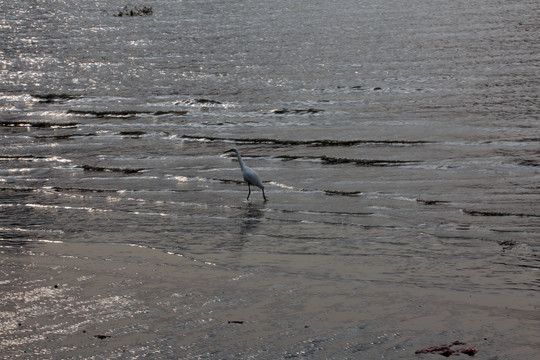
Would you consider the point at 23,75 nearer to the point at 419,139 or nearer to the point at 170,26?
the point at 170,26

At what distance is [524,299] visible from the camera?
8.30 metres

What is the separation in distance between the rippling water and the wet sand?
34cm

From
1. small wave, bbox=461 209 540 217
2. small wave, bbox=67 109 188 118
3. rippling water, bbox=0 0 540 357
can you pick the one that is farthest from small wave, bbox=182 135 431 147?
small wave, bbox=461 209 540 217

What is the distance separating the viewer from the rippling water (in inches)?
417

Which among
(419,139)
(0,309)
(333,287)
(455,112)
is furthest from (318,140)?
(0,309)

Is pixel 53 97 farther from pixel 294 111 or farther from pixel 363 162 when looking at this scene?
pixel 363 162

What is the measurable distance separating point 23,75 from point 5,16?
80.5 ft

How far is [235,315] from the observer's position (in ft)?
26.1

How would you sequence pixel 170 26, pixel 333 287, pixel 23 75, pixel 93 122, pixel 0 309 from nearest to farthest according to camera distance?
pixel 0 309
pixel 333 287
pixel 93 122
pixel 23 75
pixel 170 26

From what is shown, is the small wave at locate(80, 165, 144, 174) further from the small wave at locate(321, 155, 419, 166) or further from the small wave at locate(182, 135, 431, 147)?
the small wave at locate(321, 155, 419, 166)

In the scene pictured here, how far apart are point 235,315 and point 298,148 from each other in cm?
971

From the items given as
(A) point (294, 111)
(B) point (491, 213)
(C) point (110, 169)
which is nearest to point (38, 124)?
(C) point (110, 169)

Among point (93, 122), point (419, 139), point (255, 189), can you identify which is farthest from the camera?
point (93, 122)

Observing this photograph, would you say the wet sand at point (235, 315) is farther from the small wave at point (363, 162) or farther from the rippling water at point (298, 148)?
the small wave at point (363, 162)
